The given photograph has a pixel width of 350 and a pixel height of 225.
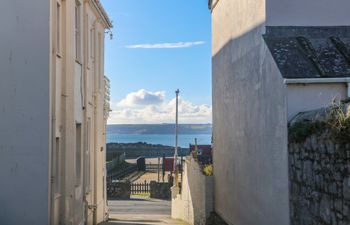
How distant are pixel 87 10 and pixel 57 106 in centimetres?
557

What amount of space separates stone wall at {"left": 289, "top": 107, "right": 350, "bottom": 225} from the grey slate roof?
39.7 inches

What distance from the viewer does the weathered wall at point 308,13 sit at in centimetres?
961

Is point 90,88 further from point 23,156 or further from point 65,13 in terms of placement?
point 23,156

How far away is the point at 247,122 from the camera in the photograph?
11.2 meters

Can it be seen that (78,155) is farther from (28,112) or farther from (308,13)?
(308,13)

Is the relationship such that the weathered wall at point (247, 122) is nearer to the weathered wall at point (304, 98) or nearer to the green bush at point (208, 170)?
the weathered wall at point (304, 98)

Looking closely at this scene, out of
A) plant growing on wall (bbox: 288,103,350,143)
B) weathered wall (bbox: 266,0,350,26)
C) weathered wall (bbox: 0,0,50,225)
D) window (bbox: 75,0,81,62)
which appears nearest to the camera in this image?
plant growing on wall (bbox: 288,103,350,143)

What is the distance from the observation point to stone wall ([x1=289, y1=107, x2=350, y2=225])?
5.74 meters

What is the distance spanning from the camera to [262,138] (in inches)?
386

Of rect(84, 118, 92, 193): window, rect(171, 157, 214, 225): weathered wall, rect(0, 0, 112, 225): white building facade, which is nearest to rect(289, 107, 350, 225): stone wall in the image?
rect(0, 0, 112, 225): white building facade

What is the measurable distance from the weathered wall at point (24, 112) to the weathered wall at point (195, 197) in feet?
24.7

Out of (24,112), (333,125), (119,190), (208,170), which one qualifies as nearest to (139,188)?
(119,190)

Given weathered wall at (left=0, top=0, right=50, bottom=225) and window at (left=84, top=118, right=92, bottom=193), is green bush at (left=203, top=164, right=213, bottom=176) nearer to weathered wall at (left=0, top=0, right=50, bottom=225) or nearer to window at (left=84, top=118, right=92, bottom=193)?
window at (left=84, top=118, right=92, bottom=193)

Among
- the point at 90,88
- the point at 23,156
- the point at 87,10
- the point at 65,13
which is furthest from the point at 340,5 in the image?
the point at 90,88
